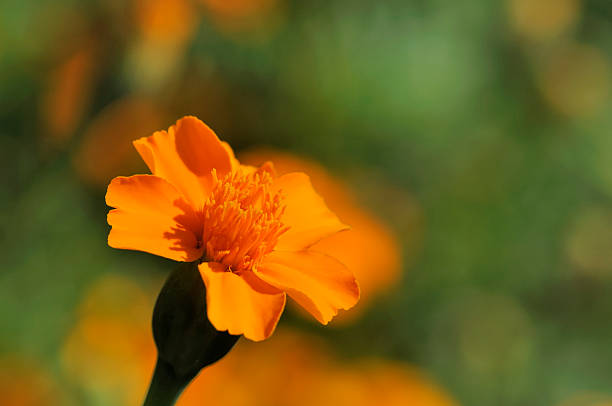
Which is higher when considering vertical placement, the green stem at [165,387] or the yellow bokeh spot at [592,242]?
the green stem at [165,387]

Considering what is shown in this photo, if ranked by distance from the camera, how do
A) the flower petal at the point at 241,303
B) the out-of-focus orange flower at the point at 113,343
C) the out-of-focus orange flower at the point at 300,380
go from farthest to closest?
the out-of-focus orange flower at the point at 300,380 < the out-of-focus orange flower at the point at 113,343 < the flower petal at the point at 241,303

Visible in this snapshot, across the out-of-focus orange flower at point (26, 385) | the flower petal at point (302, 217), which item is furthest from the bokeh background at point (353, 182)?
the flower petal at point (302, 217)

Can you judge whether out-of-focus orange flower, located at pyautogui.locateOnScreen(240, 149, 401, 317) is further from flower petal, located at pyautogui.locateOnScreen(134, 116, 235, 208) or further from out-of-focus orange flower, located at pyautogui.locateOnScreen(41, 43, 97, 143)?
flower petal, located at pyautogui.locateOnScreen(134, 116, 235, 208)

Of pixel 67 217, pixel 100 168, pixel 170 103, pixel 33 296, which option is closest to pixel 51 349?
pixel 33 296

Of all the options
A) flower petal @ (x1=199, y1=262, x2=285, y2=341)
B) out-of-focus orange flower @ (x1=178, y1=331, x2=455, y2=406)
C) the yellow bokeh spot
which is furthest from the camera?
the yellow bokeh spot

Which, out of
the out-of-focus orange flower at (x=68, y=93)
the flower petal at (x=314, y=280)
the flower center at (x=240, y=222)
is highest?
the flower center at (x=240, y=222)

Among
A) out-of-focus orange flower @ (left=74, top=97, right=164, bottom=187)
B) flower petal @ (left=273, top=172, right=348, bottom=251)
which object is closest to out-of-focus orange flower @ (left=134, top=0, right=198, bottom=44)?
out-of-focus orange flower @ (left=74, top=97, right=164, bottom=187)

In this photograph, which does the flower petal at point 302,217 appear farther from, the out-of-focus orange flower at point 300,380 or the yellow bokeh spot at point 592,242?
the yellow bokeh spot at point 592,242

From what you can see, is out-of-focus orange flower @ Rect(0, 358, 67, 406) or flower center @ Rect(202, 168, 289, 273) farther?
out-of-focus orange flower @ Rect(0, 358, 67, 406)
